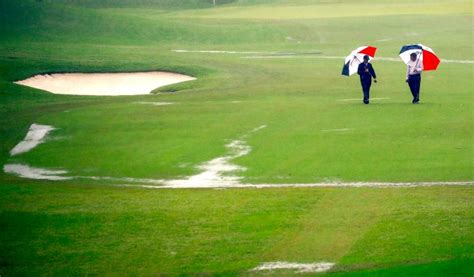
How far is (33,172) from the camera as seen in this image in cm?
3225

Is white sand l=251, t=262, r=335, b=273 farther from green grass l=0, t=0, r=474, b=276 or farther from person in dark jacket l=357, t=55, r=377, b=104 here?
person in dark jacket l=357, t=55, r=377, b=104

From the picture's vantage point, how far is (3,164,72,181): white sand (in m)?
31.1

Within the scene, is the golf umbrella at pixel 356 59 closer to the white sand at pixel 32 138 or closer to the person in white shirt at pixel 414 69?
the person in white shirt at pixel 414 69

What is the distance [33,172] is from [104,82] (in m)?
29.3

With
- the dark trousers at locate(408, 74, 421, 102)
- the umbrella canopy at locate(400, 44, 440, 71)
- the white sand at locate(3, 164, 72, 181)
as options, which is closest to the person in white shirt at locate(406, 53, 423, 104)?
the dark trousers at locate(408, 74, 421, 102)

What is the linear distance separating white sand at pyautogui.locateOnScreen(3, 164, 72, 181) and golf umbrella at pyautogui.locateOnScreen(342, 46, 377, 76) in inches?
574

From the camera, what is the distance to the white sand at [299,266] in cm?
1939

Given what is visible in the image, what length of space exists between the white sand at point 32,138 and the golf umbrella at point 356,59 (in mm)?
11418

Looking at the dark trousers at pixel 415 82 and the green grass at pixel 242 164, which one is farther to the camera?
the dark trousers at pixel 415 82

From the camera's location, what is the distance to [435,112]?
132 ft

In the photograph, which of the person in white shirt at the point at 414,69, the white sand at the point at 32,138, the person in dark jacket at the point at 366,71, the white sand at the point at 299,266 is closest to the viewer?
the white sand at the point at 299,266

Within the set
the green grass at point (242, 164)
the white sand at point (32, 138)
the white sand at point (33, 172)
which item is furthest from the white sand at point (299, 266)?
the white sand at point (32, 138)

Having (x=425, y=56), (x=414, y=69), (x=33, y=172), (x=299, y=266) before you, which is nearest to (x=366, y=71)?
(x=414, y=69)

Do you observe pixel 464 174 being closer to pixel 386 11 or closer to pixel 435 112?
pixel 435 112
